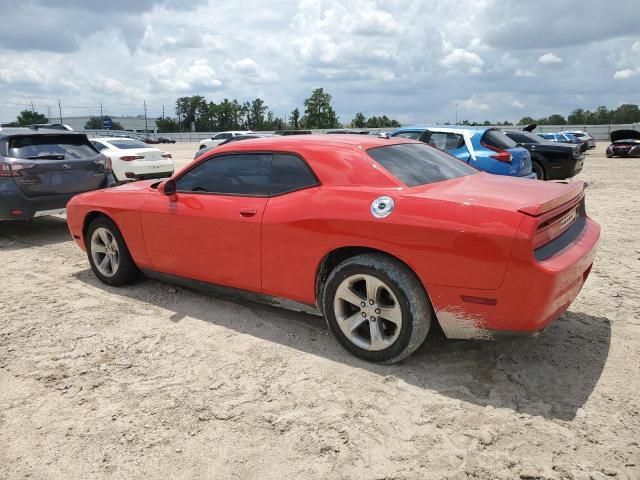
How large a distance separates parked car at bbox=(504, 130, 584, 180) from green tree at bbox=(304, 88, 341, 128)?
7190 centimetres

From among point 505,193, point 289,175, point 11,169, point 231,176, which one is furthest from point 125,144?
point 505,193

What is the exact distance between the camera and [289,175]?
3756 mm

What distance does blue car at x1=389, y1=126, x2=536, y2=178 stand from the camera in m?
8.59

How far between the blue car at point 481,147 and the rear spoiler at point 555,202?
16.4 ft

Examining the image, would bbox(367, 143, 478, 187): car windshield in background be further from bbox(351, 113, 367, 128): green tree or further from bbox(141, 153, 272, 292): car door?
bbox(351, 113, 367, 128): green tree

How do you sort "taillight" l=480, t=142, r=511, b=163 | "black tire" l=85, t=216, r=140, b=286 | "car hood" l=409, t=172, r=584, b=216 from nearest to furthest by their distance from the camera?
"car hood" l=409, t=172, r=584, b=216 → "black tire" l=85, t=216, r=140, b=286 → "taillight" l=480, t=142, r=511, b=163

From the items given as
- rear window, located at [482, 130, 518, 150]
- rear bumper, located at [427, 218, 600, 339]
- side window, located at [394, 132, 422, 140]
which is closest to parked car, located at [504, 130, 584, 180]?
rear window, located at [482, 130, 518, 150]

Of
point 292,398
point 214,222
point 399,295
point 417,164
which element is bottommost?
point 292,398

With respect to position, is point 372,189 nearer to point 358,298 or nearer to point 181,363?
point 358,298

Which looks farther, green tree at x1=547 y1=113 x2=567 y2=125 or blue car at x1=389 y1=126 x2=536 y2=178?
green tree at x1=547 y1=113 x2=567 y2=125

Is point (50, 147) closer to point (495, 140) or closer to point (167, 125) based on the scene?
point (495, 140)

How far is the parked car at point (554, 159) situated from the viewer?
1201 cm

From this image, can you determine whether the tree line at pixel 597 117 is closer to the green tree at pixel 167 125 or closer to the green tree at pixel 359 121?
the green tree at pixel 359 121

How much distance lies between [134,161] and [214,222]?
373 inches
